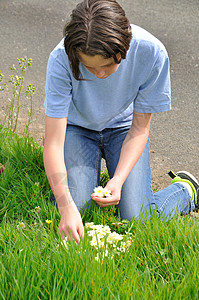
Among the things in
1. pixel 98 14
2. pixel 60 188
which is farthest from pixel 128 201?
pixel 98 14

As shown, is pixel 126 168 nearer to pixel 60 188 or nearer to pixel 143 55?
pixel 60 188

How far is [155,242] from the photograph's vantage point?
6.92 ft

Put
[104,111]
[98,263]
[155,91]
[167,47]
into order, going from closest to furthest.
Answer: [98,263] → [155,91] → [104,111] → [167,47]

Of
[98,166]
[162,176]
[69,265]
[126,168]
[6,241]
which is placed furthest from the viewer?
[162,176]

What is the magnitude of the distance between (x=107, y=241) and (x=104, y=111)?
2.67 ft

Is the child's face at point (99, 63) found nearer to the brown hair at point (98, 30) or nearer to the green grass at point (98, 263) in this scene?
the brown hair at point (98, 30)

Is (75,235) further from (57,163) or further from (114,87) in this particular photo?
(114,87)

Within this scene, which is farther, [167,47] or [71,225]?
[167,47]

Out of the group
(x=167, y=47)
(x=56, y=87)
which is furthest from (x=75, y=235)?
(x=167, y=47)

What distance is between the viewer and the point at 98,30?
1897 millimetres

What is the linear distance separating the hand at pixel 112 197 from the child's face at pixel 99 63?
0.60m

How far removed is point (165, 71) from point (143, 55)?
5.9 inches

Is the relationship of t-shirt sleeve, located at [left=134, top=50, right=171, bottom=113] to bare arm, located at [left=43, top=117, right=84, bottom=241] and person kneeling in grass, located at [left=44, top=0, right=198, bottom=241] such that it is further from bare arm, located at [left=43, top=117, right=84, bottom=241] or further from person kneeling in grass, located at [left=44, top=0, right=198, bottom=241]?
bare arm, located at [left=43, top=117, right=84, bottom=241]

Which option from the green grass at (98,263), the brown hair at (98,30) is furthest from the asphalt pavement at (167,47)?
the brown hair at (98,30)
